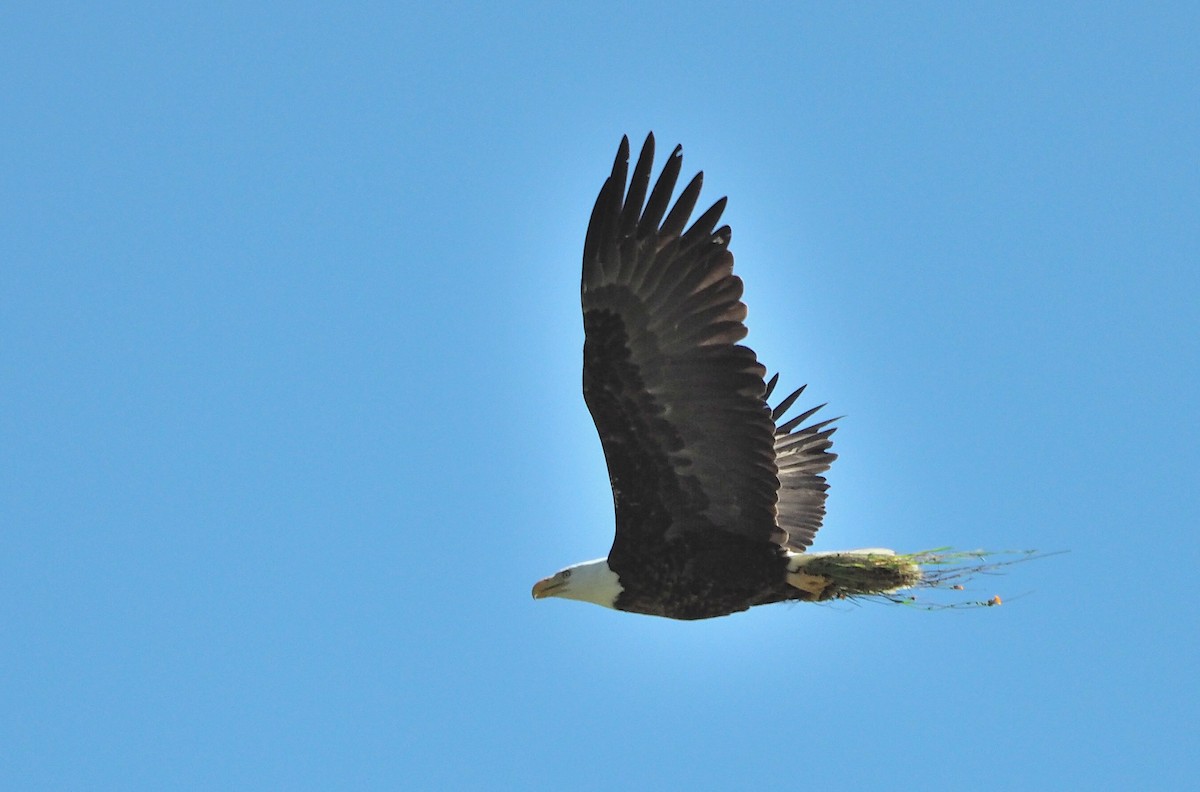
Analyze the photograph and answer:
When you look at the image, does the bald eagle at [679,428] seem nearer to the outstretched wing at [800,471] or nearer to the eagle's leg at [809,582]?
the eagle's leg at [809,582]

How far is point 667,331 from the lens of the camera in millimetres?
10906

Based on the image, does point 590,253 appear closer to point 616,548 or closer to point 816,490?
point 616,548

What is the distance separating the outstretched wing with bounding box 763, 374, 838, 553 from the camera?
13273 mm

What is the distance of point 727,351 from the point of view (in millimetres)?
10852

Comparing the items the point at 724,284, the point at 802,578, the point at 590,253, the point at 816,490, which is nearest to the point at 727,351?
the point at 724,284

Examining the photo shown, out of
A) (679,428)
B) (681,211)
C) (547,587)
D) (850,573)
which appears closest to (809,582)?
(850,573)

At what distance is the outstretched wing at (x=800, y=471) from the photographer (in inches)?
523

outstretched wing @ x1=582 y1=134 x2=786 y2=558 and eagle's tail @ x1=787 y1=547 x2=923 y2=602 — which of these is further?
eagle's tail @ x1=787 y1=547 x2=923 y2=602

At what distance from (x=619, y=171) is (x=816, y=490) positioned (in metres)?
3.98

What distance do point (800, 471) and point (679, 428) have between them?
2.87 m

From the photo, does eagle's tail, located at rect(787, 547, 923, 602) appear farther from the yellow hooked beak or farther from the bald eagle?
the yellow hooked beak

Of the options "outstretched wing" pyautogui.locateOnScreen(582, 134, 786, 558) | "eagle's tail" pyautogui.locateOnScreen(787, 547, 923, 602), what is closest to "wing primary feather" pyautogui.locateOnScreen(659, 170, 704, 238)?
"outstretched wing" pyautogui.locateOnScreen(582, 134, 786, 558)

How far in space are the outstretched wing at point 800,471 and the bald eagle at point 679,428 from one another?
1420mm

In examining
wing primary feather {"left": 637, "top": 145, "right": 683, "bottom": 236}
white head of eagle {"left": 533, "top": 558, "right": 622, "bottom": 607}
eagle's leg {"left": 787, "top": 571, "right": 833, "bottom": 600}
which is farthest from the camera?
white head of eagle {"left": 533, "top": 558, "right": 622, "bottom": 607}
